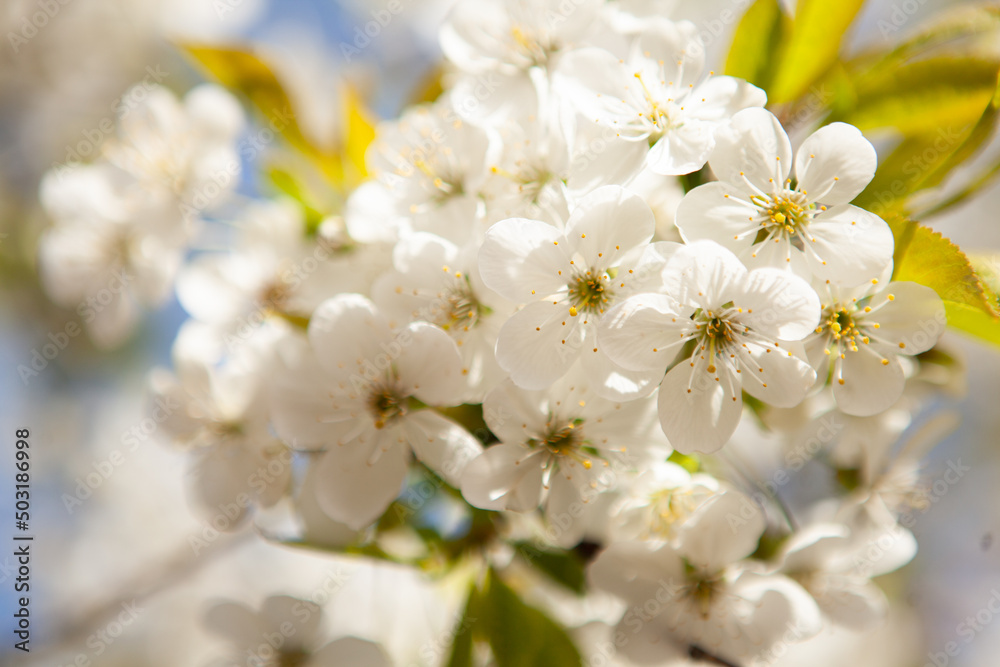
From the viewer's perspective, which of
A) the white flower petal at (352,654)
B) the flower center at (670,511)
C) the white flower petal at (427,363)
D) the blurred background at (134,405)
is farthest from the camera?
the blurred background at (134,405)

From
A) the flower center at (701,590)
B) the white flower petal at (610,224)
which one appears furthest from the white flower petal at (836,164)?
the flower center at (701,590)

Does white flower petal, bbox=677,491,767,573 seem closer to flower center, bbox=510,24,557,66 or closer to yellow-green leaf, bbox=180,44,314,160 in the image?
flower center, bbox=510,24,557,66

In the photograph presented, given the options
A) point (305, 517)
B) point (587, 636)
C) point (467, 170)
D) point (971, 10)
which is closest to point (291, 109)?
point (467, 170)

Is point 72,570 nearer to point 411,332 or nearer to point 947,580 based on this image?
point 411,332

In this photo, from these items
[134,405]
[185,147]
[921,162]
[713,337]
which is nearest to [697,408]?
[713,337]

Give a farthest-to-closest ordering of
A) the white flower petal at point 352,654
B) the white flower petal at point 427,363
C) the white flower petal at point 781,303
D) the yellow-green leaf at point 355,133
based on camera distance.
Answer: the yellow-green leaf at point 355,133 < the white flower petal at point 352,654 < the white flower petal at point 427,363 < the white flower petal at point 781,303

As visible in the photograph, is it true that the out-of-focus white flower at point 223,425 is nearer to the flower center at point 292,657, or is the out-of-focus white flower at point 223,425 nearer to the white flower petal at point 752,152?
the flower center at point 292,657
